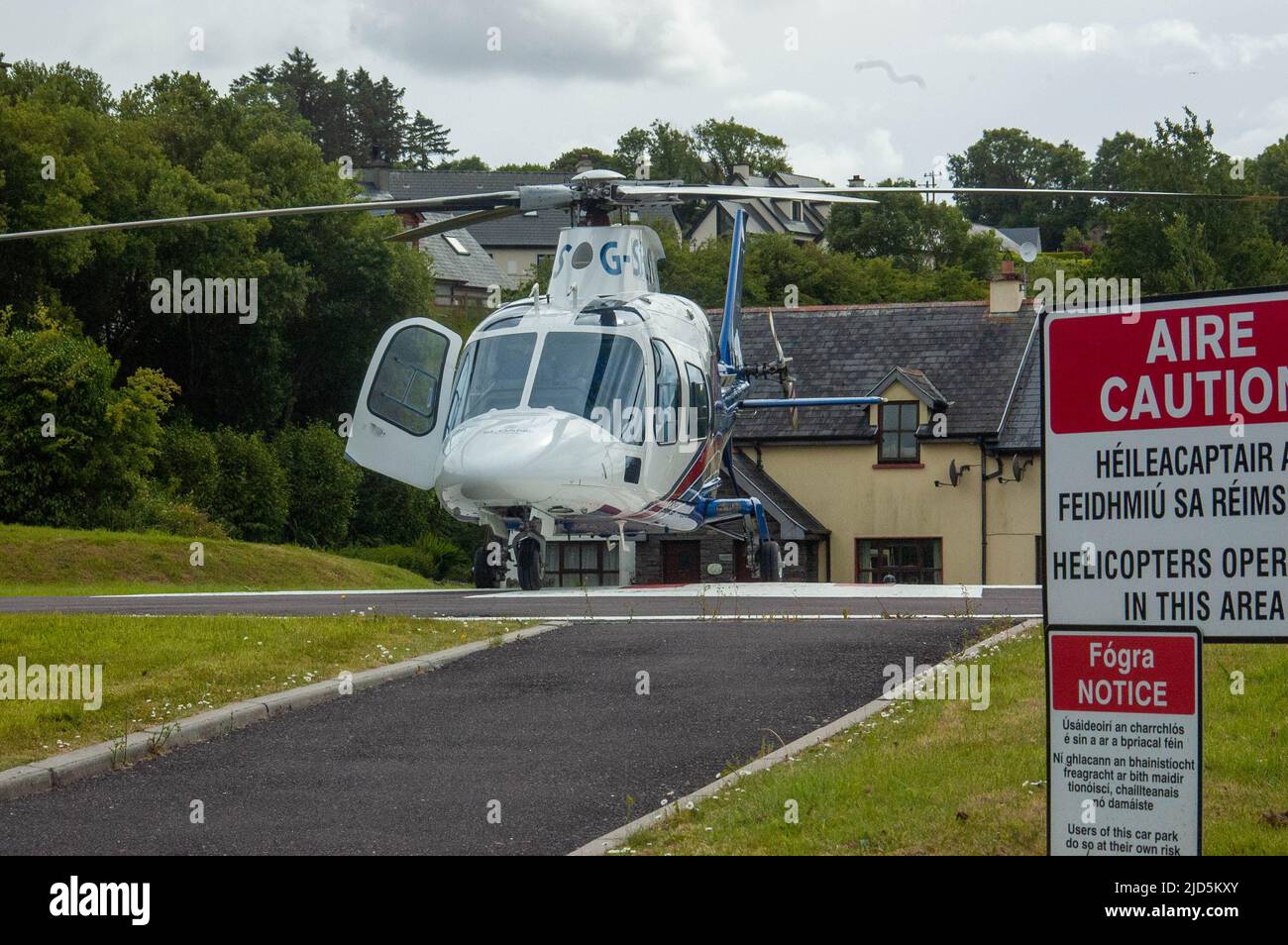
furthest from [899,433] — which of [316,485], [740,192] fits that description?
[740,192]

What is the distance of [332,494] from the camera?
54.7 meters

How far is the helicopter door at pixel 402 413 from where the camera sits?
2173cm

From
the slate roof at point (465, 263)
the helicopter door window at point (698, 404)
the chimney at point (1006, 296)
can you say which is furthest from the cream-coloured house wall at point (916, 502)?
the slate roof at point (465, 263)

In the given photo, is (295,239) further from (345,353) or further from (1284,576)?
(1284,576)

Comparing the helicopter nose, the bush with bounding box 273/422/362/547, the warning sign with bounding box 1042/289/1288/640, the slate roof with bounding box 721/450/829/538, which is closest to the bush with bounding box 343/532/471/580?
the bush with bounding box 273/422/362/547

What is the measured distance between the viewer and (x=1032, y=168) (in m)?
142

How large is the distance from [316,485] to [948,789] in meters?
47.5

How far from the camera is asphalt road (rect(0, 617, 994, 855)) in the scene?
837cm

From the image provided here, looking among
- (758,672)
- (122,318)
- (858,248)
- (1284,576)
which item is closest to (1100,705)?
(1284,576)

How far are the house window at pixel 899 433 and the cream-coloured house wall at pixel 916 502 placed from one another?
0.67 feet

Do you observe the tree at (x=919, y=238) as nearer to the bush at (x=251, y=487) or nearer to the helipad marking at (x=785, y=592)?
the bush at (x=251, y=487)

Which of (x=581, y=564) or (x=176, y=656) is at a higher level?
(x=176, y=656)

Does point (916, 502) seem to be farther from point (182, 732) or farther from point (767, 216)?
point (767, 216)
